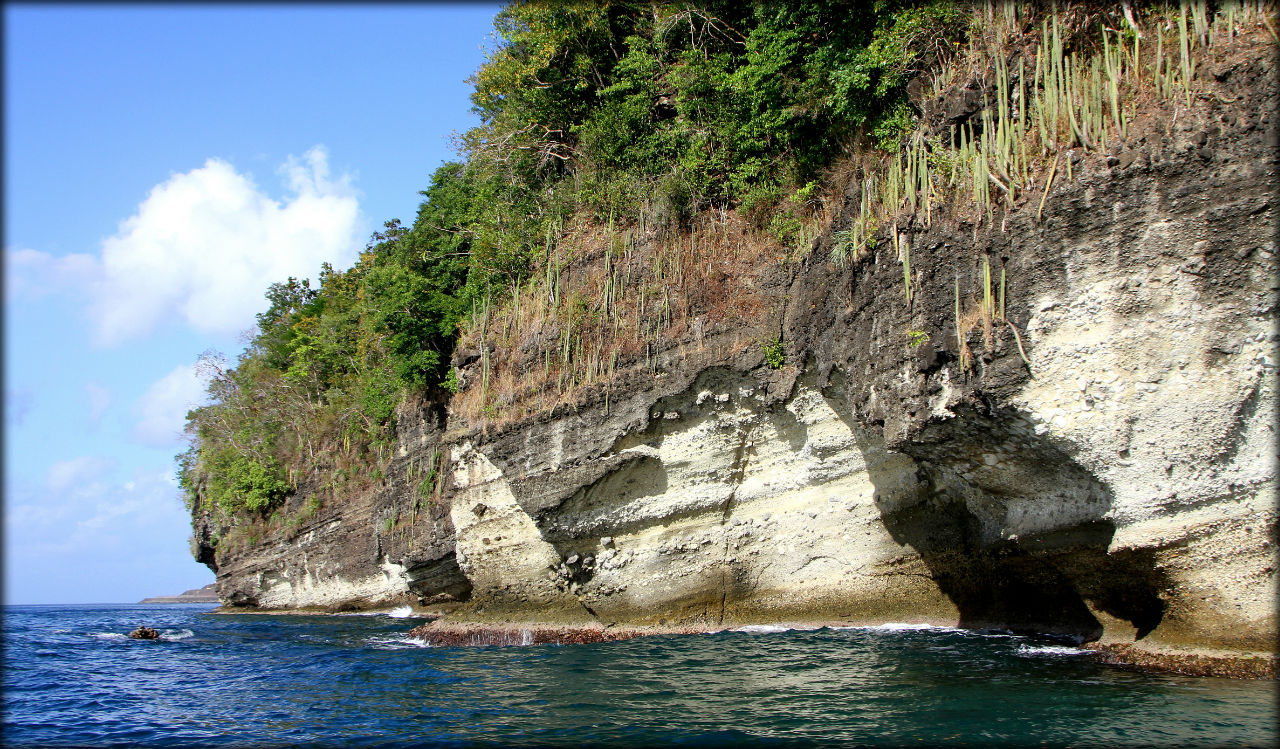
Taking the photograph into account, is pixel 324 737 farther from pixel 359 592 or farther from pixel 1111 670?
pixel 359 592

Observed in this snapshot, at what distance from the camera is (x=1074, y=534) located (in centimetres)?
1000

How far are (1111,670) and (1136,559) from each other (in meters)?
1.37

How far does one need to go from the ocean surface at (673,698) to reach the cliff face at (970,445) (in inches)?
41.4

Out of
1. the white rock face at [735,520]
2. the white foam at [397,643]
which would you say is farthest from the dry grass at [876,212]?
the white foam at [397,643]

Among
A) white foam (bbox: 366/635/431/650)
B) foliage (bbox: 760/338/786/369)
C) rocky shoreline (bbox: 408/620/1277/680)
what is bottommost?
white foam (bbox: 366/635/431/650)

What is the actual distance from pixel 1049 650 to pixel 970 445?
9.89ft

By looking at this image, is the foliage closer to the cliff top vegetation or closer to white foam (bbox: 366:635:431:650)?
the cliff top vegetation

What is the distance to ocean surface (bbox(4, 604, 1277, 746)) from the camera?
7.44 metres

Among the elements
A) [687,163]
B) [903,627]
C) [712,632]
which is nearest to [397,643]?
[712,632]

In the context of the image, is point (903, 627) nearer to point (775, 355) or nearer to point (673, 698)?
point (775, 355)

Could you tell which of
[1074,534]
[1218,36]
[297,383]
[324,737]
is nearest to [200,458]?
[297,383]

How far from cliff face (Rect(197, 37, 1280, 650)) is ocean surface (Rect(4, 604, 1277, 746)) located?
1.05 m

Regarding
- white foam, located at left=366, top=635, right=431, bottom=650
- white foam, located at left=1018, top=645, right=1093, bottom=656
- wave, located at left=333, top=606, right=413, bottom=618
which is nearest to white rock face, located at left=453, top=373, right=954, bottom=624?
white foam, located at left=1018, top=645, right=1093, bottom=656

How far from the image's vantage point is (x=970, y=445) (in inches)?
411
